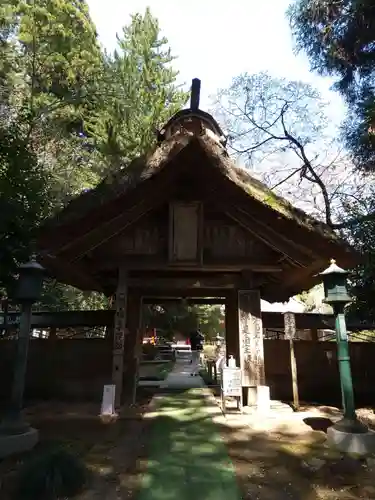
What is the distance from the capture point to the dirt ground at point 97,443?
10.9 feet

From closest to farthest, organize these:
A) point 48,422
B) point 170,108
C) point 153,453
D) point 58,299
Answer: point 153,453 < point 48,422 < point 58,299 < point 170,108

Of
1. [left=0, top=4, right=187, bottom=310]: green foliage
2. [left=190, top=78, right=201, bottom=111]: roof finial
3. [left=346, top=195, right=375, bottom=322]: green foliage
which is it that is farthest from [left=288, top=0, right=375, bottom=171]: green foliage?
[left=0, top=4, right=187, bottom=310]: green foliage

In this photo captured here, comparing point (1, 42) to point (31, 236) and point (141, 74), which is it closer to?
point (141, 74)

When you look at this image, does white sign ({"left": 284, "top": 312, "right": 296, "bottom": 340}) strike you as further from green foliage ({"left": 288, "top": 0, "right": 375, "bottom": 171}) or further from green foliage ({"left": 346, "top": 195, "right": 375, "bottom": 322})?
green foliage ({"left": 288, "top": 0, "right": 375, "bottom": 171})

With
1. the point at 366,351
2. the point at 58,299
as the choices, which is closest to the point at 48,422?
the point at 366,351

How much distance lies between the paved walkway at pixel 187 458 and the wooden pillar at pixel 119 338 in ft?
2.59

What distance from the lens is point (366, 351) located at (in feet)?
27.0

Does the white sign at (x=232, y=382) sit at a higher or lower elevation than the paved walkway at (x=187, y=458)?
higher

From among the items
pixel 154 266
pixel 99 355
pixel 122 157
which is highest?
pixel 122 157

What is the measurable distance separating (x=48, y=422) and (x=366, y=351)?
702 cm

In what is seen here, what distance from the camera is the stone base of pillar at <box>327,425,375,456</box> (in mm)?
4312

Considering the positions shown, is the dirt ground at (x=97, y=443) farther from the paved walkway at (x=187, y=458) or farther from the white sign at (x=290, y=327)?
the white sign at (x=290, y=327)

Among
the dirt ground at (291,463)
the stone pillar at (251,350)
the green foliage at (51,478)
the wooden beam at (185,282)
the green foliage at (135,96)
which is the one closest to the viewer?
the green foliage at (51,478)

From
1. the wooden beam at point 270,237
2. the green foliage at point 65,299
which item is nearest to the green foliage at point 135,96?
the green foliage at point 65,299
